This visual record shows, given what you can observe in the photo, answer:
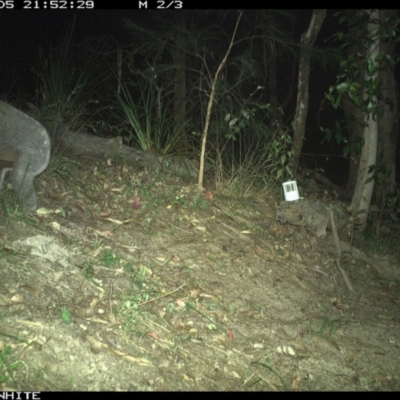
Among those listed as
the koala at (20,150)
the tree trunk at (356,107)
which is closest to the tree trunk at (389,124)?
the tree trunk at (356,107)

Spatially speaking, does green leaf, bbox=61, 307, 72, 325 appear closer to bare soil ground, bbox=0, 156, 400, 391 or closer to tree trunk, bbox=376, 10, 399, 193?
bare soil ground, bbox=0, 156, 400, 391

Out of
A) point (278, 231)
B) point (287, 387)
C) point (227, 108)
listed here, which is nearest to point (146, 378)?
point (287, 387)

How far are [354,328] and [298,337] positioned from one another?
0.64 meters

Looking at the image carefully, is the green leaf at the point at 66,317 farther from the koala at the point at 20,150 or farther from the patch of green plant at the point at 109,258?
the koala at the point at 20,150

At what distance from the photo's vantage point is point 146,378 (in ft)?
8.83

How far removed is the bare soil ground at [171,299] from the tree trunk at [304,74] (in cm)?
158

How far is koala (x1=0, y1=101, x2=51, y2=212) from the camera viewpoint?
4008mm

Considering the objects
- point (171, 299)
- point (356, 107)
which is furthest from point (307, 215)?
point (171, 299)

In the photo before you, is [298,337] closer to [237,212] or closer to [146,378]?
[146,378]

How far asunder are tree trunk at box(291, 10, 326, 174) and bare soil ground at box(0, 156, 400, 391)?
62.0 inches

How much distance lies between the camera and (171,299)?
3488mm

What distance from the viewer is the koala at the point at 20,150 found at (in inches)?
158

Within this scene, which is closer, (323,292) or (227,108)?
(323,292)

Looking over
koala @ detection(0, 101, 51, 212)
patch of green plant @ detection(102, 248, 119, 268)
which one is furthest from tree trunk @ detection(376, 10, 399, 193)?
koala @ detection(0, 101, 51, 212)
